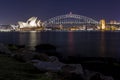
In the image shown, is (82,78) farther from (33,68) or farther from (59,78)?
(33,68)

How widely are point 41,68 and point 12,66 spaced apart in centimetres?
132

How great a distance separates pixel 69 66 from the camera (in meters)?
10.5

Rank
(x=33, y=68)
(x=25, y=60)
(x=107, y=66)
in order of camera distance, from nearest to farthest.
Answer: (x=33, y=68)
(x=25, y=60)
(x=107, y=66)

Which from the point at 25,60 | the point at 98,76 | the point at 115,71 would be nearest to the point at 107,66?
the point at 115,71

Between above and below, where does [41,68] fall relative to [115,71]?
above

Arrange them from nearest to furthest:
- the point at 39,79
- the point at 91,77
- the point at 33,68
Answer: the point at 39,79 < the point at 91,77 < the point at 33,68

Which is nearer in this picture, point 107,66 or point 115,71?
point 115,71

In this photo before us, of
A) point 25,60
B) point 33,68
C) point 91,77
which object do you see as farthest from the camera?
point 25,60

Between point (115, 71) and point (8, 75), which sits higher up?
point (8, 75)

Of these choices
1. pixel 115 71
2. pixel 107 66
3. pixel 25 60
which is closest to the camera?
pixel 25 60

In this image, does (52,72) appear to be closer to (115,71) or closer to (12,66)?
(12,66)

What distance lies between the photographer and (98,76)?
1059 centimetres

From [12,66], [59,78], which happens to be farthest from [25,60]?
[59,78]

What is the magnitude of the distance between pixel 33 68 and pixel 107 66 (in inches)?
357
